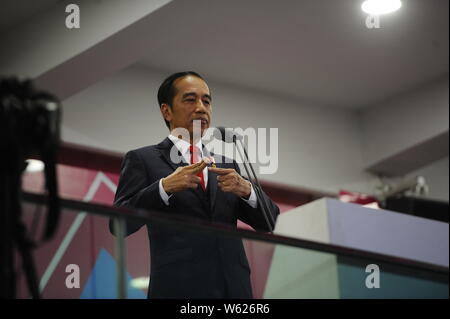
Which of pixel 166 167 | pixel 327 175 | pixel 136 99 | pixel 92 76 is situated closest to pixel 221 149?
pixel 136 99

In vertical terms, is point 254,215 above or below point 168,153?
below

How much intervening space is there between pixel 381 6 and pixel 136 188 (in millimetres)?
3444

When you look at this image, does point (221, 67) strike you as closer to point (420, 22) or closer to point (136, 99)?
point (136, 99)

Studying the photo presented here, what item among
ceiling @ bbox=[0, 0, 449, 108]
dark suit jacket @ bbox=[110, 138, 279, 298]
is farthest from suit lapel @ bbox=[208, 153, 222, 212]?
ceiling @ bbox=[0, 0, 449, 108]

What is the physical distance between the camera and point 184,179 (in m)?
2.57

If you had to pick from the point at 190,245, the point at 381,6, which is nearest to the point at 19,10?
the point at 381,6

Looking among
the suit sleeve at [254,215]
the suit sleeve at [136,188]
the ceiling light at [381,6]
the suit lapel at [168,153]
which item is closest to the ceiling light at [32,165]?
the suit sleeve at [136,188]

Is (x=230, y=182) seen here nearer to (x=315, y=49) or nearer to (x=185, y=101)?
(x=185, y=101)

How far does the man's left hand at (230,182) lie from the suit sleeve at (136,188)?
192 millimetres

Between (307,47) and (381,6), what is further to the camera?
(307,47)

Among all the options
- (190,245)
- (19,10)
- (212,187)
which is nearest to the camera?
(190,245)

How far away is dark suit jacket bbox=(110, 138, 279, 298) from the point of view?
8.09ft

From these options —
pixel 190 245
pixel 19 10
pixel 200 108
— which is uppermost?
pixel 19 10

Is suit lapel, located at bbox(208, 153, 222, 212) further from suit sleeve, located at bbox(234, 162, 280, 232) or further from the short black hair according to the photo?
the short black hair
